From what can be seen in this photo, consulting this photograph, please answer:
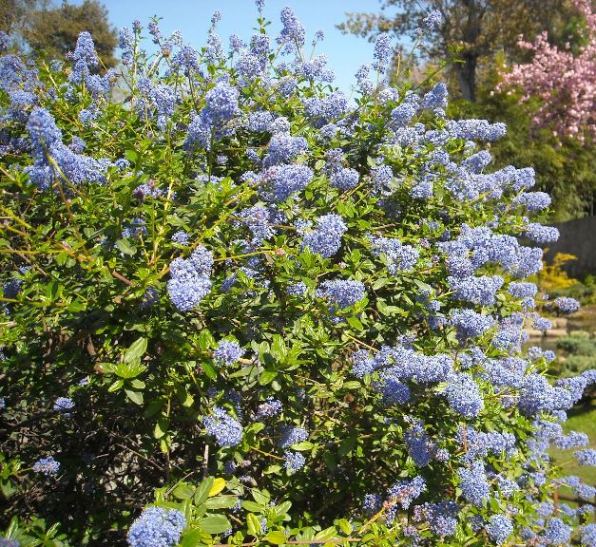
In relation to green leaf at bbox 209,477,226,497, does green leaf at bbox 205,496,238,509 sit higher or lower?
lower

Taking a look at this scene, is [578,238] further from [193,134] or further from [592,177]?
[193,134]

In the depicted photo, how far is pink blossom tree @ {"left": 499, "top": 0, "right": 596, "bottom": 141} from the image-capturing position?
20531 millimetres

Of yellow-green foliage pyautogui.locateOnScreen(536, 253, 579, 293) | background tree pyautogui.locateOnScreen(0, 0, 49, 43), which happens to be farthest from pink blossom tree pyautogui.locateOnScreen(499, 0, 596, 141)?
background tree pyautogui.locateOnScreen(0, 0, 49, 43)

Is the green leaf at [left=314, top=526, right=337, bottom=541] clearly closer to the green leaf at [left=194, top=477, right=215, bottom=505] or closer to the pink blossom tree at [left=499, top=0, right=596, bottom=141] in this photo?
the green leaf at [left=194, top=477, right=215, bottom=505]

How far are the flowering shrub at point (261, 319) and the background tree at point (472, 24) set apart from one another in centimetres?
1986

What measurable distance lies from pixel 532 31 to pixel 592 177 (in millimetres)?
6632

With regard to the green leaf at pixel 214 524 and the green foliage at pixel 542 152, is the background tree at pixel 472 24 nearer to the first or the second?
the green foliage at pixel 542 152

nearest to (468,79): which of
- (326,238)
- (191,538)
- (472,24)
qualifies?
(472,24)

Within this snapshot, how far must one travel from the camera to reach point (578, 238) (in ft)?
65.0

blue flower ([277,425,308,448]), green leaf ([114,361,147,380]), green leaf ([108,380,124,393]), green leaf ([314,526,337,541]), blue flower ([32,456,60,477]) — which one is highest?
green leaf ([114,361,147,380])

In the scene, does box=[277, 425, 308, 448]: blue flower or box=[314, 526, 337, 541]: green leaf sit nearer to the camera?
box=[314, 526, 337, 541]: green leaf

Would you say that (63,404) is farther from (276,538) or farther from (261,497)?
(276,538)

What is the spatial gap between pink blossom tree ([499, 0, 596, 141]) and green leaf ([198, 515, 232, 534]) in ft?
67.8

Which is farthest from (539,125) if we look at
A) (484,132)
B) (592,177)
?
(484,132)
